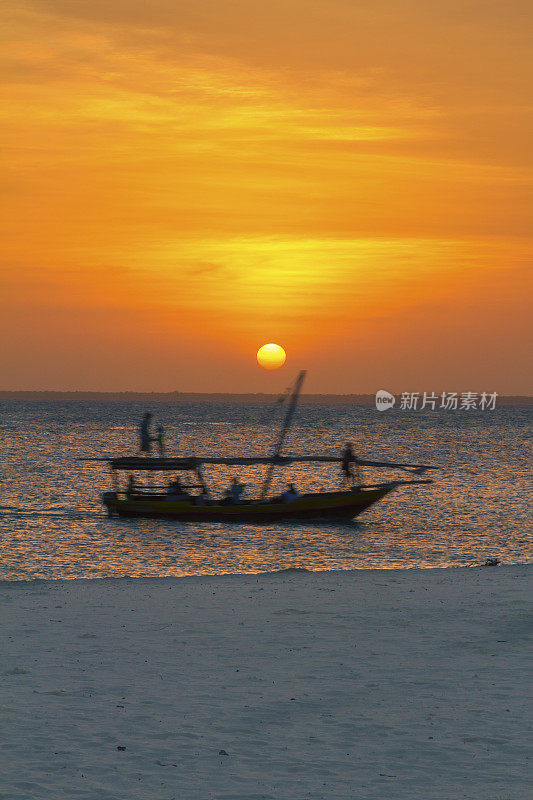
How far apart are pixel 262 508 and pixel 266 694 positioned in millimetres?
27278

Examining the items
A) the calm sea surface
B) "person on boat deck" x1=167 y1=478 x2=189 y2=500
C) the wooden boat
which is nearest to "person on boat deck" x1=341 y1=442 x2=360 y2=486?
the wooden boat

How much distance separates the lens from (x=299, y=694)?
9.44 m

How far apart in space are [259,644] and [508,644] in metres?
3.28

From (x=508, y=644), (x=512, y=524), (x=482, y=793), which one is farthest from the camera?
(x=512, y=524)

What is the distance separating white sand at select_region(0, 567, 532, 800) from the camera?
23.6 ft

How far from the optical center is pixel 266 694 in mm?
9445

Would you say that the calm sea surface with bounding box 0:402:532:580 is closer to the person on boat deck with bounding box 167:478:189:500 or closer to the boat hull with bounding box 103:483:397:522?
the boat hull with bounding box 103:483:397:522

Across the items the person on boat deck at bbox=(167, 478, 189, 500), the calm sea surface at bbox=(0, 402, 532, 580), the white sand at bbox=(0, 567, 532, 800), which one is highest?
the white sand at bbox=(0, 567, 532, 800)

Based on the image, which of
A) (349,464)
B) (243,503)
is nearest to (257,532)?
(243,503)

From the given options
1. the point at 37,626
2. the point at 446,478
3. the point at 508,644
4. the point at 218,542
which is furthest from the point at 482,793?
the point at 446,478

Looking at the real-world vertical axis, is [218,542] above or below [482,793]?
below

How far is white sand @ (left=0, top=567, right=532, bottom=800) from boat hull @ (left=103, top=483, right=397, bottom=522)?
21622mm

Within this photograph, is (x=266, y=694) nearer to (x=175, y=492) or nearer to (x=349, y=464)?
(x=175, y=492)

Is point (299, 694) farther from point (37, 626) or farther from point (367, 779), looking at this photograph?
point (37, 626)
